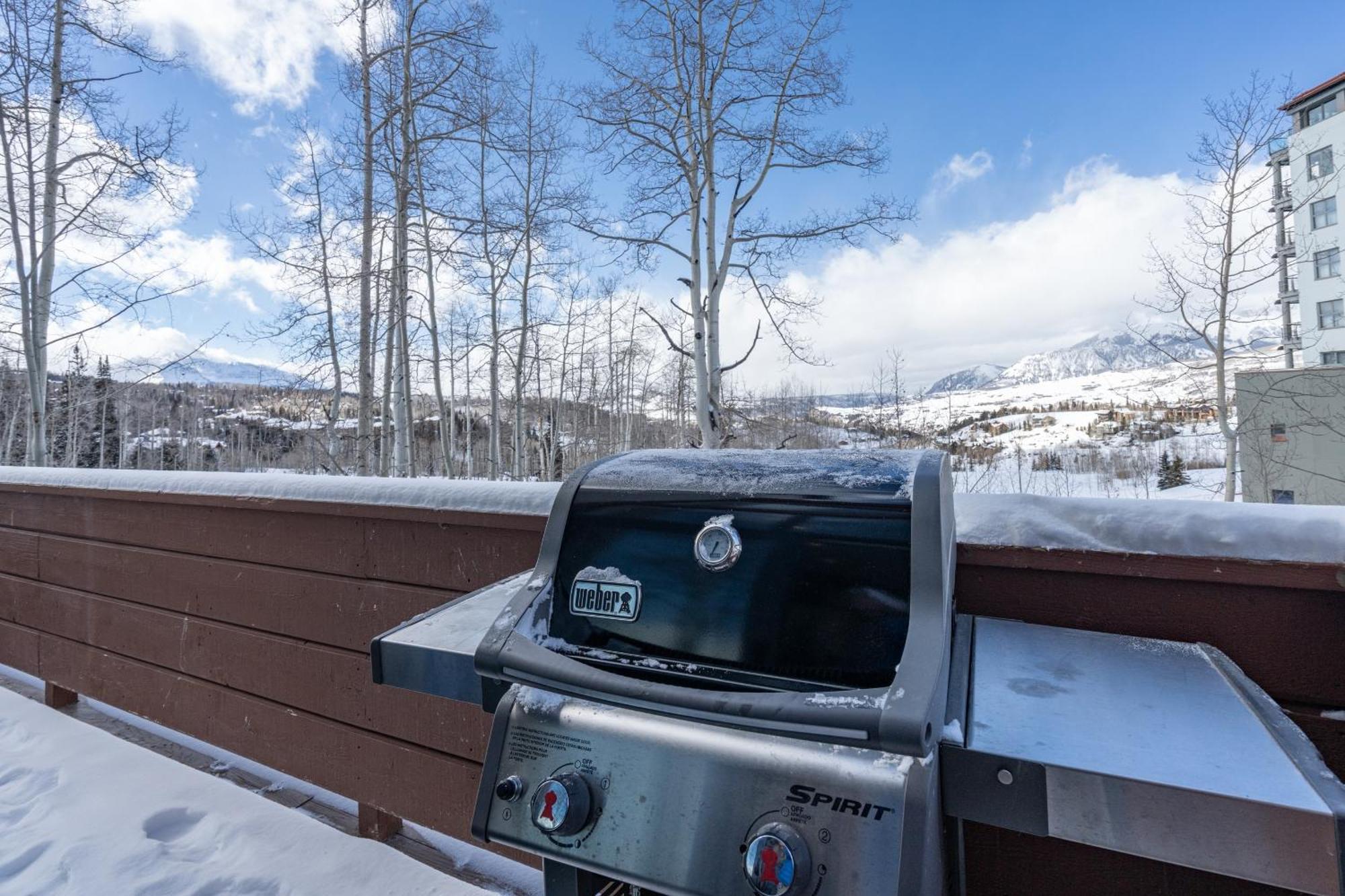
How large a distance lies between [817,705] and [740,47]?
906cm

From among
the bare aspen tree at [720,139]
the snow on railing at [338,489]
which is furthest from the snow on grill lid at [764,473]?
the bare aspen tree at [720,139]

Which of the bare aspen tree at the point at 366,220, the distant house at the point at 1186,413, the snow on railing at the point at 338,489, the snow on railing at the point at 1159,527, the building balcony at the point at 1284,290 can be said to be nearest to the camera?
the snow on railing at the point at 1159,527

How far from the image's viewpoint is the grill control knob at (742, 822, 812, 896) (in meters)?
0.61

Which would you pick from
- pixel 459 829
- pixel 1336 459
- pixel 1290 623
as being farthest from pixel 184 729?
pixel 1336 459

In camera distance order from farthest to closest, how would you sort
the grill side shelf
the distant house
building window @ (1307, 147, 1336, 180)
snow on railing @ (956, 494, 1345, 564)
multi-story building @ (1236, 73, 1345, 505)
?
building window @ (1307, 147, 1336, 180) → the distant house → multi-story building @ (1236, 73, 1345, 505) → snow on railing @ (956, 494, 1345, 564) → the grill side shelf

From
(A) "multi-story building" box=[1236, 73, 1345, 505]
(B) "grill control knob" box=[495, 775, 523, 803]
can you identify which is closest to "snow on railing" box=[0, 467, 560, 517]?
(B) "grill control knob" box=[495, 775, 523, 803]

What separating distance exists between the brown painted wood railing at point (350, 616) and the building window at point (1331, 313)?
116ft

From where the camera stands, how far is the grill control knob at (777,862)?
612 millimetres

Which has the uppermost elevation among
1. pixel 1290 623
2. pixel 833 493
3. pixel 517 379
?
pixel 517 379

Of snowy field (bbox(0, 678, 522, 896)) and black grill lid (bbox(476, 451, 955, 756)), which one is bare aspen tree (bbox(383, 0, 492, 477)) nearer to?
snowy field (bbox(0, 678, 522, 896))

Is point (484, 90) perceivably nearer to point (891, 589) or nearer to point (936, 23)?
point (936, 23)

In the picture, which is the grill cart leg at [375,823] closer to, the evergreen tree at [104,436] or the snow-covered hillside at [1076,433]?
the snow-covered hillside at [1076,433]

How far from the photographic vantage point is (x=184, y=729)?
231 centimetres

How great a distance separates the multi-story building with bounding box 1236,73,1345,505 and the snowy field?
16.5 feet
